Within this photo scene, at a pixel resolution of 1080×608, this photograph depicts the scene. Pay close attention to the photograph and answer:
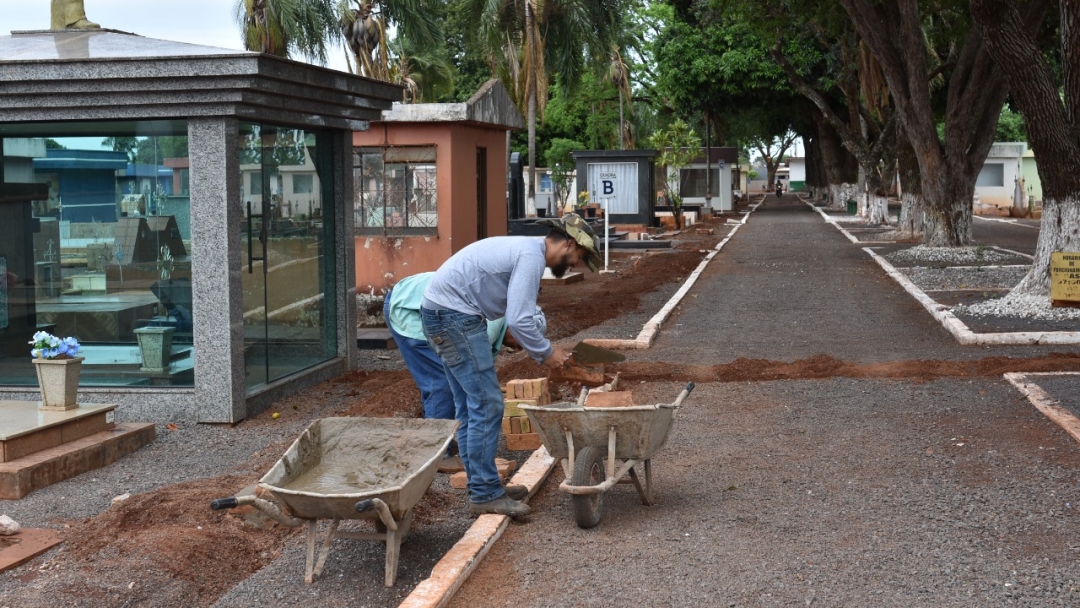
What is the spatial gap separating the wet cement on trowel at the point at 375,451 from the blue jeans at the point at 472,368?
8.8 inches

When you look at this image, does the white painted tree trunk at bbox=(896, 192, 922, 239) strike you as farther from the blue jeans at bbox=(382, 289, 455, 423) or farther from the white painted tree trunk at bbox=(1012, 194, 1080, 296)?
the blue jeans at bbox=(382, 289, 455, 423)

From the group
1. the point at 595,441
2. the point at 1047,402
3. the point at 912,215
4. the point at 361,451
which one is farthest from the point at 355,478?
the point at 912,215

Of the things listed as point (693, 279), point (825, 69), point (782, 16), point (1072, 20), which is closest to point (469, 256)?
point (1072, 20)

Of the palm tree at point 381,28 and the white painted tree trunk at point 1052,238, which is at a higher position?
the palm tree at point 381,28

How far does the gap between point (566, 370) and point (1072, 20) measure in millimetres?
7455

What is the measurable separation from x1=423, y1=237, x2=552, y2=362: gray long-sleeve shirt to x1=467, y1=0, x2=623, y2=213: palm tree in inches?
1081

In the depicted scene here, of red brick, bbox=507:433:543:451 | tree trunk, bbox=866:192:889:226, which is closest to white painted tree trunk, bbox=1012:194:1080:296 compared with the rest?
red brick, bbox=507:433:543:451

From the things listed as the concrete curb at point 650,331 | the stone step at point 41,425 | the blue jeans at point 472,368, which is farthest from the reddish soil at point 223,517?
the stone step at point 41,425

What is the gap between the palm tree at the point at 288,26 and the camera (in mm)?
36062

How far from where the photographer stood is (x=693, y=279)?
20891mm

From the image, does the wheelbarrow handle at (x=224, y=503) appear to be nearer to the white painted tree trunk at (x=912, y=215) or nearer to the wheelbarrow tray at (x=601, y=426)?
the wheelbarrow tray at (x=601, y=426)

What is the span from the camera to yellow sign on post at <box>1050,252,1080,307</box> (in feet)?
43.9

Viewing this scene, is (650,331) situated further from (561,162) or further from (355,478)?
(561,162)

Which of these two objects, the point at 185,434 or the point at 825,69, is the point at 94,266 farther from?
the point at 825,69
